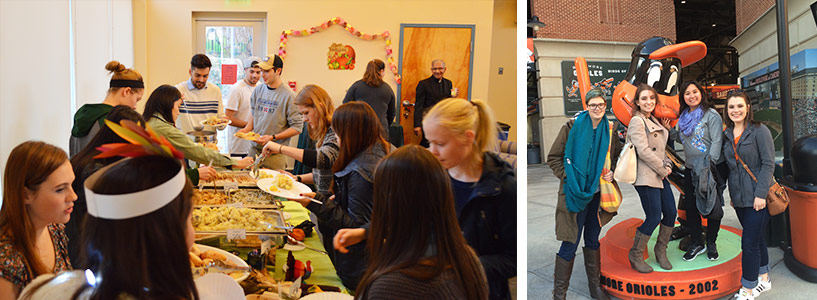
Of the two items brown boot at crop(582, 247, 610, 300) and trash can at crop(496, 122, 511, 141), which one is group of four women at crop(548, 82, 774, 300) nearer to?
brown boot at crop(582, 247, 610, 300)

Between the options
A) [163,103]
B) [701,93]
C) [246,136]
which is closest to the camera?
[163,103]

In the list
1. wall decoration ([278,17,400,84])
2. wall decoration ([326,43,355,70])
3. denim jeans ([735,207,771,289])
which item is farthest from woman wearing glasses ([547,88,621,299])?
wall decoration ([326,43,355,70])

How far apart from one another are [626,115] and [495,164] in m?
1.27

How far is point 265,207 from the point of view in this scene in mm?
1852

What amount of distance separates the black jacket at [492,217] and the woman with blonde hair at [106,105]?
0.76m

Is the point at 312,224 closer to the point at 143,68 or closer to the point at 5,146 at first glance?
the point at 5,146

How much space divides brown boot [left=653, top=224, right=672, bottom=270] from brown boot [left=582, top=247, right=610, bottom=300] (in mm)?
216

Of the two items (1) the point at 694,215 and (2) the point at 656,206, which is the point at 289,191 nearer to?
(2) the point at 656,206

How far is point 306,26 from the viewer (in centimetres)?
520

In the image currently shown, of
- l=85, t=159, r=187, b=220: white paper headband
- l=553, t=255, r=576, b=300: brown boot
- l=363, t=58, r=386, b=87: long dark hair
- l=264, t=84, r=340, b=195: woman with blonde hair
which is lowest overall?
l=553, t=255, r=576, b=300: brown boot

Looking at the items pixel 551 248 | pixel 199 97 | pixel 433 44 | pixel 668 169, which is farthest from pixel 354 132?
pixel 433 44

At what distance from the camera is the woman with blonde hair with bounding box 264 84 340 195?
195cm

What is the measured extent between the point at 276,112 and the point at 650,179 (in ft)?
7.37

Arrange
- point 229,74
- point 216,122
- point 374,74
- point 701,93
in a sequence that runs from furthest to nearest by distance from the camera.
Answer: point 229,74 → point 216,122 → point 374,74 → point 701,93
